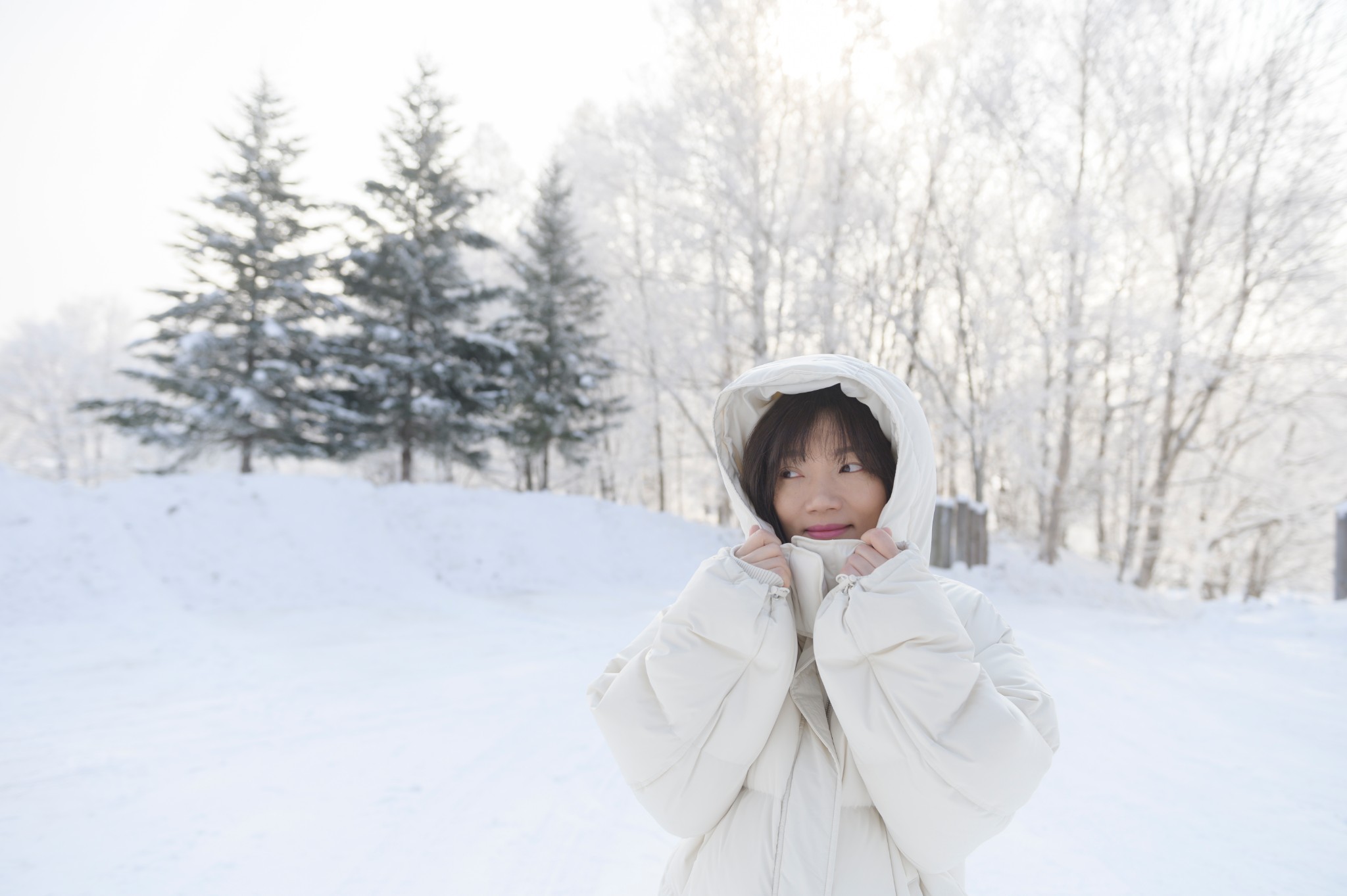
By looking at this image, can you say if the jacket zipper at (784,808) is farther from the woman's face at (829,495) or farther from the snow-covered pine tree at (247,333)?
the snow-covered pine tree at (247,333)

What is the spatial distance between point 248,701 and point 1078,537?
3061 centimetres

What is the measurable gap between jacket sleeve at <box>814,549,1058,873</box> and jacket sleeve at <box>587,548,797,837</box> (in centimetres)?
10

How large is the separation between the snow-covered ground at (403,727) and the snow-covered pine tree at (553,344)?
25.0 feet

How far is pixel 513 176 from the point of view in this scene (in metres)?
22.4

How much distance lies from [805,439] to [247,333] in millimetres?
15482

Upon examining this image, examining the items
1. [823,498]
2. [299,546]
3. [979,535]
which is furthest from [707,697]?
[979,535]

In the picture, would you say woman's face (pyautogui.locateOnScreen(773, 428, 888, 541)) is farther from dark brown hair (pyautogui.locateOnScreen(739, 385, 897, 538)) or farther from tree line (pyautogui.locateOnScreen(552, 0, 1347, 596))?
tree line (pyautogui.locateOnScreen(552, 0, 1347, 596))

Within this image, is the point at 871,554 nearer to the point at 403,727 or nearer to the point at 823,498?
the point at 823,498

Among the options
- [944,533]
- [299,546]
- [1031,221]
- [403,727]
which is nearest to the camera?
[403,727]

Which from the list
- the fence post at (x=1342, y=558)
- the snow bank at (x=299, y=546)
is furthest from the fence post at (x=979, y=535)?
the fence post at (x=1342, y=558)

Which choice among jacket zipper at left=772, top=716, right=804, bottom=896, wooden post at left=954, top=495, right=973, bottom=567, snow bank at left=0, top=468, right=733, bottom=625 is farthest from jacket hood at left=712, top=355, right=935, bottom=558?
wooden post at left=954, top=495, right=973, bottom=567

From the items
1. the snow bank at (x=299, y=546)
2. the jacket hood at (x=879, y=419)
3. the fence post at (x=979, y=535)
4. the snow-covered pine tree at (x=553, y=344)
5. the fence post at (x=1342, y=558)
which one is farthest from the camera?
the snow-covered pine tree at (x=553, y=344)

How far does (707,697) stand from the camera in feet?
4.16

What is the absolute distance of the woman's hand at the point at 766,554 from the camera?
1.34 metres
